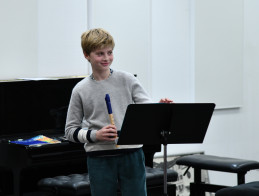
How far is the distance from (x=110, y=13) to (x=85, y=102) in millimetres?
2237

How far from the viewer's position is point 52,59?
174 inches

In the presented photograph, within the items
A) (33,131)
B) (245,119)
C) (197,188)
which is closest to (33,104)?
(33,131)

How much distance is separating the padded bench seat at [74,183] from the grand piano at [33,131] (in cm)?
12

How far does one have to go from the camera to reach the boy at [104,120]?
2639 mm

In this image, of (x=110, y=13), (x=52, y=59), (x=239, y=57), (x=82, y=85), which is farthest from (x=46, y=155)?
(x=239, y=57)

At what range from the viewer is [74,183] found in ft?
12.6

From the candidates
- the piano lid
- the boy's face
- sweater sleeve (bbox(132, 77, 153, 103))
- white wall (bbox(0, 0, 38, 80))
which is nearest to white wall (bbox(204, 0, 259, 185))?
the piano lid

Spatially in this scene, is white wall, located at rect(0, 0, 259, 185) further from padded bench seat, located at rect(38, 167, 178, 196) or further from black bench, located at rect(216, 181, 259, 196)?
black bench, located at rect(216, 181, 259, 196)

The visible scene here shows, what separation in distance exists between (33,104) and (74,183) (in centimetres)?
65

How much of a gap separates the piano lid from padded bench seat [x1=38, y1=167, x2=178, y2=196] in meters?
0.38

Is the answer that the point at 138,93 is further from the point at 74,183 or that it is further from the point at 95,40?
the point at 74,183

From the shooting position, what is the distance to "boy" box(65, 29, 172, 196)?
2.64 meters

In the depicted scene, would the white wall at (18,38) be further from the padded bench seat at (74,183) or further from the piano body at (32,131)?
the padded bench seat at (74,183)

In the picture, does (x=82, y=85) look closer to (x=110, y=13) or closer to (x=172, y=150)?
(x=110, y=13)
